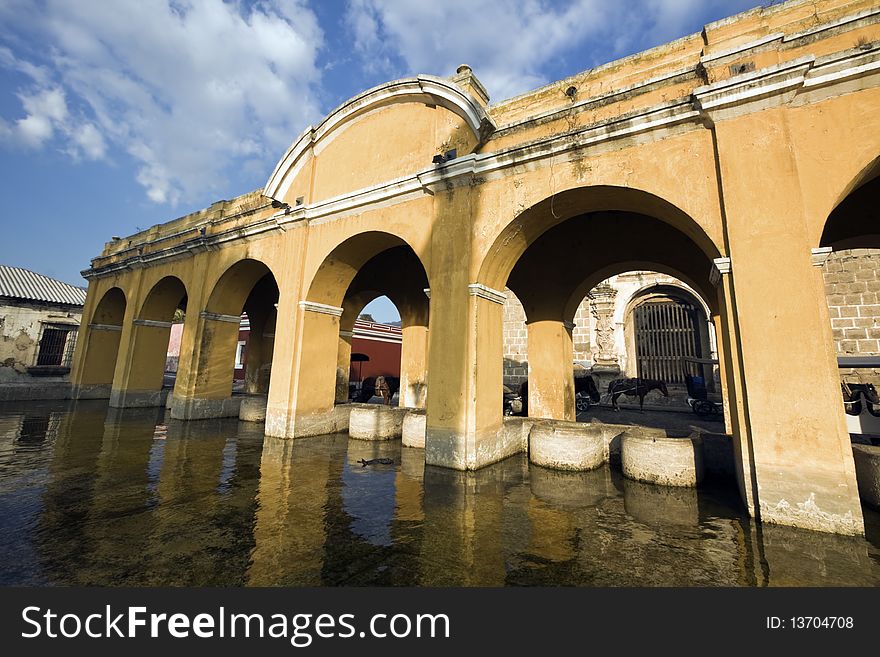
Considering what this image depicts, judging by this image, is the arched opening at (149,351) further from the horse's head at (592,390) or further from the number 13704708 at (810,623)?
the number 13704708 at (810,623)

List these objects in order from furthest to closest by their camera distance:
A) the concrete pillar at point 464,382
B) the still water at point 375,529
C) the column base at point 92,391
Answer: the column base at point 92,391 < the concrete pillar at point 464,382 < the still water at point 375,529

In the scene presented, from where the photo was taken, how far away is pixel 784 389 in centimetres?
378

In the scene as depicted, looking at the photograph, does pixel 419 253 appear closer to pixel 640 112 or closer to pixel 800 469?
pixel 640 112

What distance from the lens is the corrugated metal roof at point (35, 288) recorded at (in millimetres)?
17219

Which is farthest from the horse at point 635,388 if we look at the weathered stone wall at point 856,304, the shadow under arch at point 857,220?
the shadow under arch at point 857,220

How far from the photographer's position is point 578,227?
26.9 feet

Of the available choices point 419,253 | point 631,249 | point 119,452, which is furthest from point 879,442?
point 119,452

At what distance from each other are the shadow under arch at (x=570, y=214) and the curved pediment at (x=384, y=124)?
1655 mm

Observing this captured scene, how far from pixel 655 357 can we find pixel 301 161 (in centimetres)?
1302

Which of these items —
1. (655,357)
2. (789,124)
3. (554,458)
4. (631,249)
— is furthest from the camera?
(655,357)

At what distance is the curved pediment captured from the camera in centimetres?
622

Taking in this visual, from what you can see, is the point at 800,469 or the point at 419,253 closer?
the point at 800,469

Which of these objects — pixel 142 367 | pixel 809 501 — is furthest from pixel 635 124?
pixel 142 367

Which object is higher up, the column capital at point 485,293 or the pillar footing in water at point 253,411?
the column capital at point 485,293
